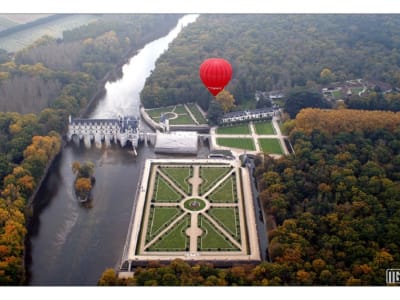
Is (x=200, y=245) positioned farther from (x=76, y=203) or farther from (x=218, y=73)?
(x=218, y=73)

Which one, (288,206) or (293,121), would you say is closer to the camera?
(288,206)

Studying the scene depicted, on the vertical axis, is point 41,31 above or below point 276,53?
above

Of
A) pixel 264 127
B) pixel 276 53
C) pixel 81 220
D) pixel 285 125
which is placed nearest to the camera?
pixel 81 220

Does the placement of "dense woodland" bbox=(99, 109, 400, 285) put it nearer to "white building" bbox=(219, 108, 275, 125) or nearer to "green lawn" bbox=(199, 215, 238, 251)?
"green lawn" bbox=(199, 215, 238, 251)

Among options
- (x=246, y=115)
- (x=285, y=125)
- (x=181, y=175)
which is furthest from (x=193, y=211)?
(x=246, y=115)

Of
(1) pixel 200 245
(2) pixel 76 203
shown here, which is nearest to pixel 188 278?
(1) pixel 200 245

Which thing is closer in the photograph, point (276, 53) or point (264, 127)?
point (264, 127)

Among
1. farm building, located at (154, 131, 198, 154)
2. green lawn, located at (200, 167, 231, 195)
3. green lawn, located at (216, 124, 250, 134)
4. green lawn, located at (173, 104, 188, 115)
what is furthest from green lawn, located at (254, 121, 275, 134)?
green lawn, located at (200, 167, 231, 195)

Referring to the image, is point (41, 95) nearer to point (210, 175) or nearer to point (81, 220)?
point (81, 220)
